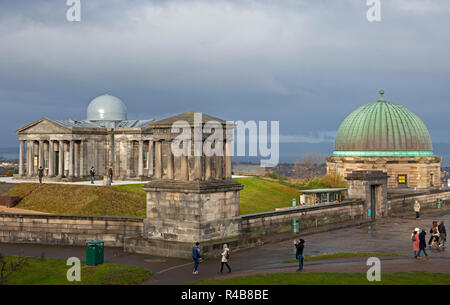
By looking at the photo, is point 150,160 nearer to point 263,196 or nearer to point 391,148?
point 263,196

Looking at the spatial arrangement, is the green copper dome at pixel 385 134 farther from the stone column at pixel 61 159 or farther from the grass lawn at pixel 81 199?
the stone column at pixel 61 159

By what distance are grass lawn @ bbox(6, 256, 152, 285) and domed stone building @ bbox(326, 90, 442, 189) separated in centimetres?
5057

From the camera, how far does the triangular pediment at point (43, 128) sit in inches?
2279

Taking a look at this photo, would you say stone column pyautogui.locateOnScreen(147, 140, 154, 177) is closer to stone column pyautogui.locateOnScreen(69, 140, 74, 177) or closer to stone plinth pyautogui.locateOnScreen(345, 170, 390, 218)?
stone column pyautogui.locateOnScreen(69, 140, 74, 177)

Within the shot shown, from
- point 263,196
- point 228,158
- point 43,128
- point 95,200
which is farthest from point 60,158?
point 228,158

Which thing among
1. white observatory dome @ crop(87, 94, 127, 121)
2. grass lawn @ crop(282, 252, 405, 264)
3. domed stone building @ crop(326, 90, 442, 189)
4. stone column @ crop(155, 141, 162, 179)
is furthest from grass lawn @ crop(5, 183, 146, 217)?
domed stone building @ crop(326, 90, 442, 189)

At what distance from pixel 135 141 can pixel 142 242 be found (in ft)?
113

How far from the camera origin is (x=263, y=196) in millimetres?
54406

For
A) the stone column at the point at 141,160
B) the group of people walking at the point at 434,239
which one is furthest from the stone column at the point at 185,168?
the stone column at the point at 141,160

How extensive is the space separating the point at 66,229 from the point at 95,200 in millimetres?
14444

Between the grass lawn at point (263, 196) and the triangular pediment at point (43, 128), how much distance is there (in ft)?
69.2

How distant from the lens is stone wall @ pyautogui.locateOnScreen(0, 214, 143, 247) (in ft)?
95.6
